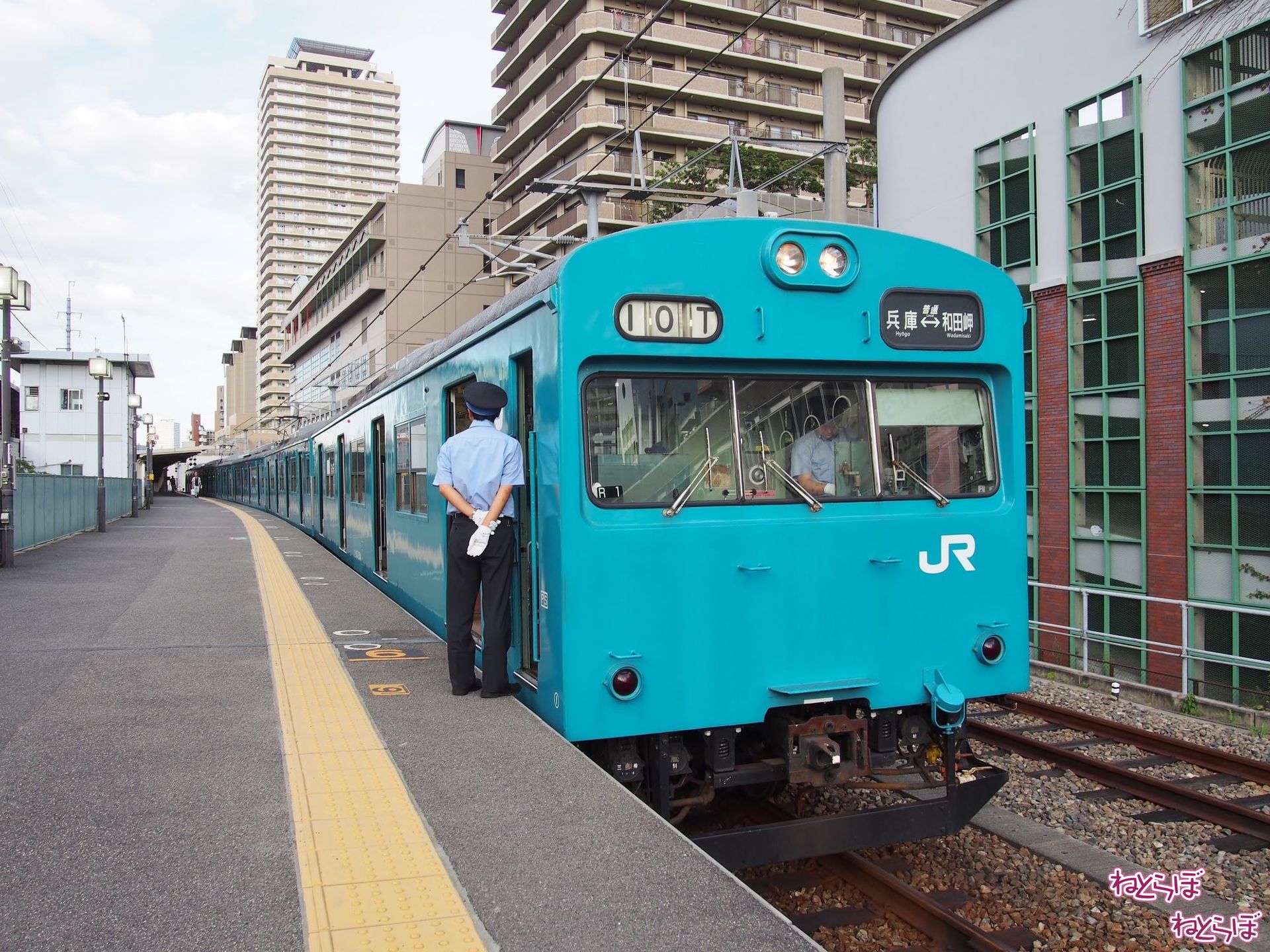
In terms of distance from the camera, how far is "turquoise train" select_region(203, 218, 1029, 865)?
4258 millimetres

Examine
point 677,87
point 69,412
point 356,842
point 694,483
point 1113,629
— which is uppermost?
point 677,87

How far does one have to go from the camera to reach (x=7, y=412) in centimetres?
1419

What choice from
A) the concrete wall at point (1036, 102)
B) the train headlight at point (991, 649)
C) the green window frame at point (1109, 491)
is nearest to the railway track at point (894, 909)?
the train headlight at point (991, 649)

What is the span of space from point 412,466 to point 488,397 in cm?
317

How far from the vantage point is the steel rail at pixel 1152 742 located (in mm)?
6828

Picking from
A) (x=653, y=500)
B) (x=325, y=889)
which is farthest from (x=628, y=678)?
(x=325, y=889)

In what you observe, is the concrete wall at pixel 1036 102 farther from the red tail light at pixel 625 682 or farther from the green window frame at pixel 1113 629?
the red tail light at pixel 625 682

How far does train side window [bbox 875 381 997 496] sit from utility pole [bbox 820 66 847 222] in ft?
27.7

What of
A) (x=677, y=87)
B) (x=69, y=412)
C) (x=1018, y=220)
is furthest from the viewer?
(x=677, y=87)

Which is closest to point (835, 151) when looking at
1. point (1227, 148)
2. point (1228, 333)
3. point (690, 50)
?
point (1227, 148)

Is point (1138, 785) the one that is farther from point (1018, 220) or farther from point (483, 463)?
point (1018, 220)

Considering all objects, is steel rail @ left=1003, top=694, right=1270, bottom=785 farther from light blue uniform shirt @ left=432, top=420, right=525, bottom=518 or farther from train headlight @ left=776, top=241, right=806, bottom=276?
light blue uniform shirt @ left=432, top=420, right=525, bottom=518

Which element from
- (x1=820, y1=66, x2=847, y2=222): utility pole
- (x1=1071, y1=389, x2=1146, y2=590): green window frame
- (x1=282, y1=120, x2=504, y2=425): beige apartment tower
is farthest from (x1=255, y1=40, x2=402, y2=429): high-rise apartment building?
(x1=1071, y1=389, x2=1146, y2=590): green window frame

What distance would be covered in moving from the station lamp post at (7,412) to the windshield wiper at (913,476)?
1288cm
